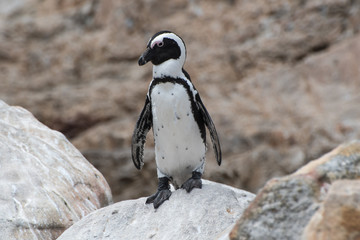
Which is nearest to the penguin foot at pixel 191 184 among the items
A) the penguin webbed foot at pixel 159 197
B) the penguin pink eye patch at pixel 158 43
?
the penguin webbed foot at pixel 159 197

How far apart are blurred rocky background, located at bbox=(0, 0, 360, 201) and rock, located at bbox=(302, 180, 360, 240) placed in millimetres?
4937

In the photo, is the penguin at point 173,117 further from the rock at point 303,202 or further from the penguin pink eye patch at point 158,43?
the rock at point 303,202

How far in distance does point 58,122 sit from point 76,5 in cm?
175

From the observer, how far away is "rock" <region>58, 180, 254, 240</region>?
10.8 ft

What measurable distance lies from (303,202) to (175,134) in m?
1.61

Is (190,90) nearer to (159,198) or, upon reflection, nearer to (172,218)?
(159,198)

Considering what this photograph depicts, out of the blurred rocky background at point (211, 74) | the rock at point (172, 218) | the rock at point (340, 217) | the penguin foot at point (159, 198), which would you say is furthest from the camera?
the blurred rocky background at point (211, 74)

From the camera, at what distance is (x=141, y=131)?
418 cm

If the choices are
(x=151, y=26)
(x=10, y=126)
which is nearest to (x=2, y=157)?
(x=10, y=126)

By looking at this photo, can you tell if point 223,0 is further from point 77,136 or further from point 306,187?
point 306,187

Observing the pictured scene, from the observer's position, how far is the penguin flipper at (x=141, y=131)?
4.07m

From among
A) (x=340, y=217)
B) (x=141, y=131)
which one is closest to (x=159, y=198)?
(x=141, y=131)

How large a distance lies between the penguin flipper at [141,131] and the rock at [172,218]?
23.4 inches

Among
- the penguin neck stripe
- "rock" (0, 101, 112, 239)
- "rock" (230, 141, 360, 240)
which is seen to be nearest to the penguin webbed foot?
the penguin neck stripe
